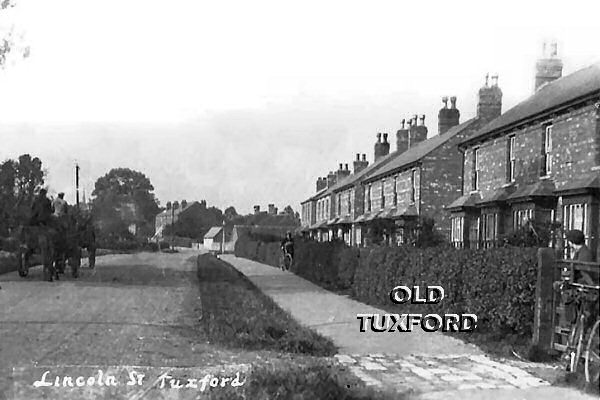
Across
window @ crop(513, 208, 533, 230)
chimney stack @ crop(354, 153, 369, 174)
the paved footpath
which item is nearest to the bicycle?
the paved footpath

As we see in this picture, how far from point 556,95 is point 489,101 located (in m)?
12.1

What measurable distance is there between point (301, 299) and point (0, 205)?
23383 millimetres

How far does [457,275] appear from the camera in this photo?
11.7 m

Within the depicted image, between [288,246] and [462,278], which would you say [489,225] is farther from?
[462,278]

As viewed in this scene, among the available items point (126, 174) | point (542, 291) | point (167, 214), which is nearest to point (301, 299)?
point (542, 291)

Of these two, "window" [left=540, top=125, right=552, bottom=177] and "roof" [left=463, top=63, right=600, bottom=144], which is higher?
"roof" [left=463, top=63, right=600, bottom=144]

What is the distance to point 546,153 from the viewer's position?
21484 millimetres

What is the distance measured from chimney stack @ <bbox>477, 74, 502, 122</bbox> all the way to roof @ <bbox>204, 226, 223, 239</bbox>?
70.1 metres

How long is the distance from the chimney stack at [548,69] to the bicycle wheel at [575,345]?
23.1 metres

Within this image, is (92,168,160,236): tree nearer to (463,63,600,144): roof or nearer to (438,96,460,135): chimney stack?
(438,96,460,135): chimney stack

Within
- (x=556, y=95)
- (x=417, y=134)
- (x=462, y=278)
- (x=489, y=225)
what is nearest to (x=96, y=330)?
(x=462, y=278)

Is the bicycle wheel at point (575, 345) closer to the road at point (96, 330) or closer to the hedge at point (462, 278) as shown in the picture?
the hedge at point (462, 278)

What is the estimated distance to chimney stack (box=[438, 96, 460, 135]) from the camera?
4088 centimetres
